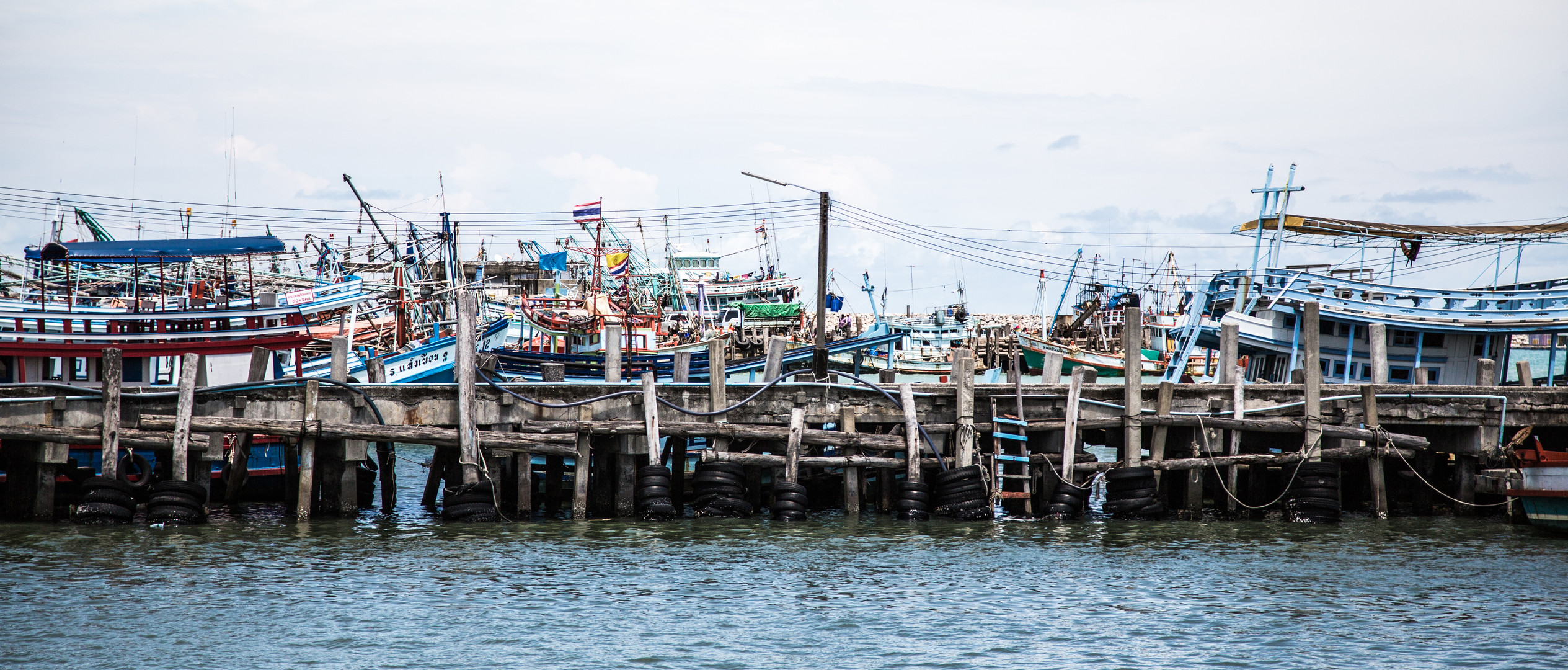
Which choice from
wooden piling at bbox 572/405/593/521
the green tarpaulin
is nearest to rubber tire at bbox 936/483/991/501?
wooden piling at bbox 572/405/593/521

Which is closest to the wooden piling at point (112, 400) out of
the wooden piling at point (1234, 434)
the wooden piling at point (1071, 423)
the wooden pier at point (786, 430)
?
the wooden pier at point (786, 430)

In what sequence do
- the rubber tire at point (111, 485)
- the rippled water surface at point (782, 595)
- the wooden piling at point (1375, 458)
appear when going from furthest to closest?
the wooden piling at point (1375, 458), the rubber tire at point (111, 485), the rippled water surface at point (782, 595)

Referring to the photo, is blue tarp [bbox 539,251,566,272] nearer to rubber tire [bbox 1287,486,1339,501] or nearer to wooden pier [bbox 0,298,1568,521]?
wooden pier [bbox 0,298,1568,521]

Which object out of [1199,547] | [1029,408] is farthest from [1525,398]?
[1029,408]

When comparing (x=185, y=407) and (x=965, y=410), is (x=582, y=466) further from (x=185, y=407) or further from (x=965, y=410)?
(x=965, y=410)

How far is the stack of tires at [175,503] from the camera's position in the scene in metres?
17.9

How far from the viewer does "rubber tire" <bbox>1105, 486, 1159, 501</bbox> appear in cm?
1905

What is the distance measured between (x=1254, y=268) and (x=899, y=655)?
2135 centimetres

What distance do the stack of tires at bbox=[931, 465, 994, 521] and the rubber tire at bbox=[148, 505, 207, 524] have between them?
11854mm

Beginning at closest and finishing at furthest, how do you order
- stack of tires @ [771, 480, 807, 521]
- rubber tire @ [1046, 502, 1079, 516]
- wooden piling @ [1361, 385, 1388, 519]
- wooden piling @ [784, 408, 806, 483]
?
wooden piling @ [784, 408, 806, 483] → rubber tire @ [1046, 502, 1079, 516] → stack of tires @ [771, 480, 807, 521] → wooden piling @ [1361, 385, 1388, 519]

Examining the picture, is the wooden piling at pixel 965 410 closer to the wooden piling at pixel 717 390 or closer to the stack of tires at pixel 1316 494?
the wooden piling at pixel 717 390

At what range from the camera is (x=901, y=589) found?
1528cm

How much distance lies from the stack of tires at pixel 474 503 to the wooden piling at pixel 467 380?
70 centimetres

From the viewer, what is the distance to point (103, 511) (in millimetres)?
17844
